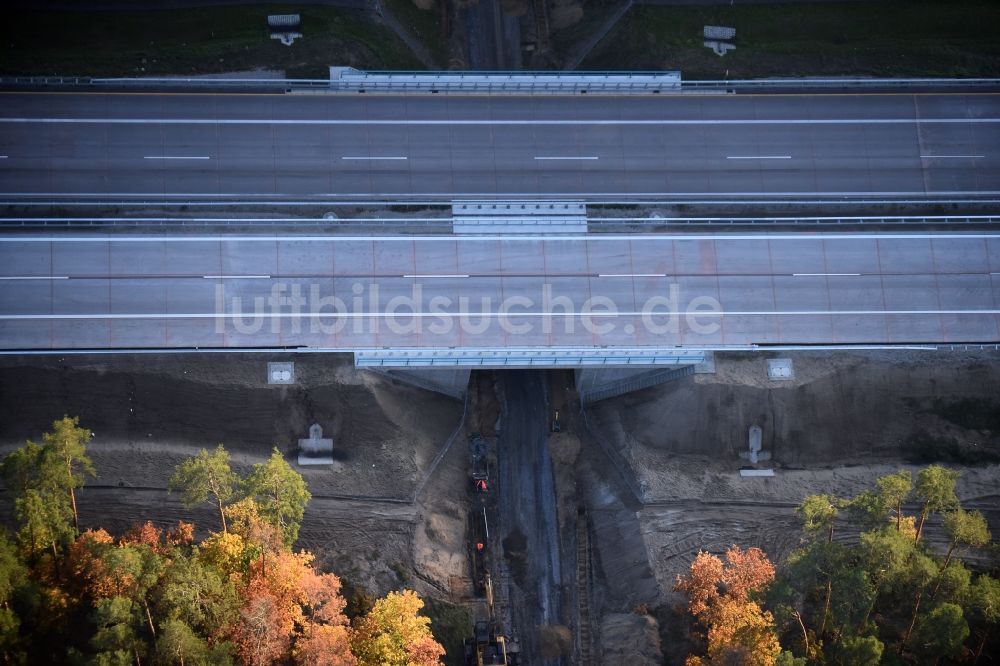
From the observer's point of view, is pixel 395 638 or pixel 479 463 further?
pixel 479 463

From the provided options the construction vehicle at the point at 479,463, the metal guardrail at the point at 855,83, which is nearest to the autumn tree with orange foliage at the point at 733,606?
the construction vehicle at the point at 479,463

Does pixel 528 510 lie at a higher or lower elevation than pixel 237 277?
lower

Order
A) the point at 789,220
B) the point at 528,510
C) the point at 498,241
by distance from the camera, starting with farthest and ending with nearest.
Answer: the point at 789,220, the point at 528,510, the point at 498,241

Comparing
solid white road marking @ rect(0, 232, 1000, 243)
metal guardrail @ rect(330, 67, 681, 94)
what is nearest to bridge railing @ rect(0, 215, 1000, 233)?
solid white road marking @ rect(0, 232, 1000, 243)

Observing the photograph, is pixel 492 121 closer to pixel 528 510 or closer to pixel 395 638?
pixel 528 510

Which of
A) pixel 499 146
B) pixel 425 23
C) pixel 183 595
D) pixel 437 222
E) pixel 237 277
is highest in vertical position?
pixel 425 23

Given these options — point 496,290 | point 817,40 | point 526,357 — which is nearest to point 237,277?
point 496,290

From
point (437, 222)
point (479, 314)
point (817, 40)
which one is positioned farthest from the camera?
point (817, 40)
